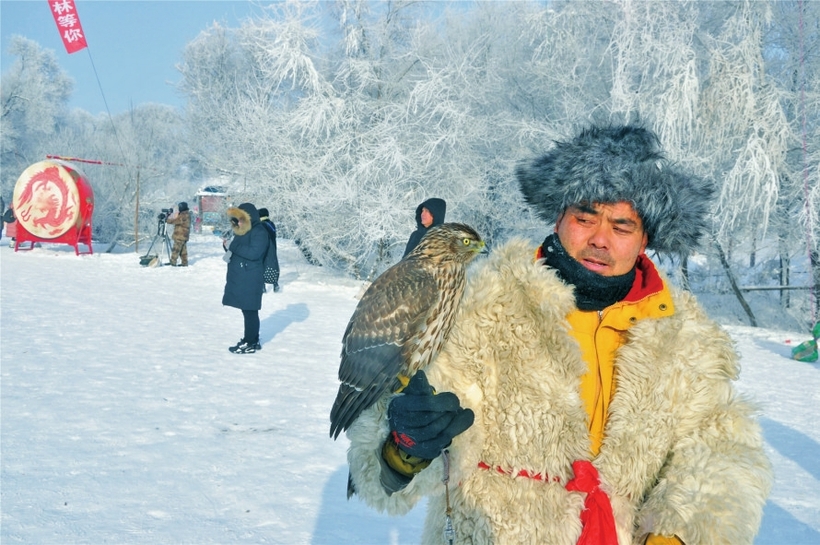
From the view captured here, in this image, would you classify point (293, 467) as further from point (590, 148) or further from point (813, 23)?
point (813, 23)

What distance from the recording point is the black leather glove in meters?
1.52

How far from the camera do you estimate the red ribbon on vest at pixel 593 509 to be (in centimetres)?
159

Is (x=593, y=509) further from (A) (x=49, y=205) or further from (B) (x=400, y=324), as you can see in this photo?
(A) (x=49, y=205)

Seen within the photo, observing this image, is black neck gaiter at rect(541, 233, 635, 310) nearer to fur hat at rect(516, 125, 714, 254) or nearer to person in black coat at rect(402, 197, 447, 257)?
fur hat at rect(516, 125, 714, 254)

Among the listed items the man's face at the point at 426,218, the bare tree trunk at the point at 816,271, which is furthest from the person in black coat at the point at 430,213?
the bare tree trunk at the point at 816,271

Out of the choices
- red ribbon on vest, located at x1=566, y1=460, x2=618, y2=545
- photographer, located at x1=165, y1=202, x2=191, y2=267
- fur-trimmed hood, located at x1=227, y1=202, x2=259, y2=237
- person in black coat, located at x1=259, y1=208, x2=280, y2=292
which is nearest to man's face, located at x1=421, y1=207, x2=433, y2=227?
fur-trimmed hood, located at x1=227, y1=202, x2=259, y2=237

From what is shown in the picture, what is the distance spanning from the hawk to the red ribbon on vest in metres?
1.08

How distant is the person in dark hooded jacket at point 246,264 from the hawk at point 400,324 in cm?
508

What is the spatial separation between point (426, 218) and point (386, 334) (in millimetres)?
3714

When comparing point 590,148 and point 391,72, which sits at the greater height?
point 391,72

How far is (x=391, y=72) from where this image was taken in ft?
55.2

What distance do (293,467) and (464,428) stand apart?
10.3 feet

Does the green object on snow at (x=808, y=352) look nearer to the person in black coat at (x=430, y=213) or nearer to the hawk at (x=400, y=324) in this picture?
the person in black coat at (x=430, y=213)

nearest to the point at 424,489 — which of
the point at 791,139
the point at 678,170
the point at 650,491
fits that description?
the point at 650,491
